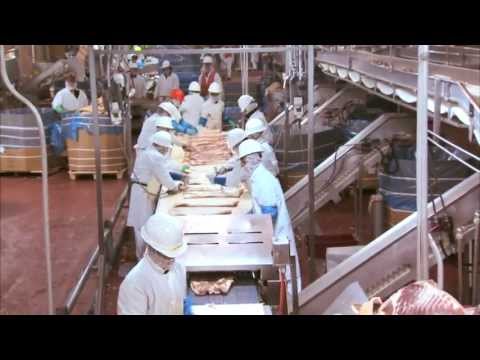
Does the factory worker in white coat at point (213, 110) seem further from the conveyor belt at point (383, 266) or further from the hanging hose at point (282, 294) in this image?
the hanging hose at point (282, 294)

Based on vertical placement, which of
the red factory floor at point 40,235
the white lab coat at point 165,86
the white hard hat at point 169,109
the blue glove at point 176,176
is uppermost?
the white lab coat at point 165,86

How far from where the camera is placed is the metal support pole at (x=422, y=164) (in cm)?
210

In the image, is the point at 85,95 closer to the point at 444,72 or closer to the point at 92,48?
the point at 92,48

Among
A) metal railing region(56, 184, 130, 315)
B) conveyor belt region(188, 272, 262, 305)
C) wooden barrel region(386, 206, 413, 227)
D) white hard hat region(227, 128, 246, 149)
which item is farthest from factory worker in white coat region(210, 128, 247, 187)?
conveyor belt region(188, 272, 262, 305)

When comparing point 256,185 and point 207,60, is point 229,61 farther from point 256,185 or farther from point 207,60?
point 256,185

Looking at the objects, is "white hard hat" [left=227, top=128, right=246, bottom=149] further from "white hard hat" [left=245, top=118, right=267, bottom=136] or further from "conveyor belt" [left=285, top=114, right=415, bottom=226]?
"conveyor belt" [left=285, top=114, right=415, bottom=226]

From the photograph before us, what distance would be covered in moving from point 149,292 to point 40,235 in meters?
4.38

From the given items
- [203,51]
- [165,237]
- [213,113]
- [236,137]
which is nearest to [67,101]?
[213,113]

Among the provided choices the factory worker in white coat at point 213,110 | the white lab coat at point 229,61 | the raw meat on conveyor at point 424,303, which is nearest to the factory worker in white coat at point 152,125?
the factory worker in white coat at point 213,110

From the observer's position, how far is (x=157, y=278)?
3072 mm

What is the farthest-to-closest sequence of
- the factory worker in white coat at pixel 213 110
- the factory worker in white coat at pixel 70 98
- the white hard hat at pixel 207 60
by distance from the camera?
the factory worker in white coat at pixel 70 98 < the white hard hat at pixel 207 60 < the factory worker in white coat at pixel 213 110

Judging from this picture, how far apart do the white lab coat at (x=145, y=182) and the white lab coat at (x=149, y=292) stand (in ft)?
7.29
